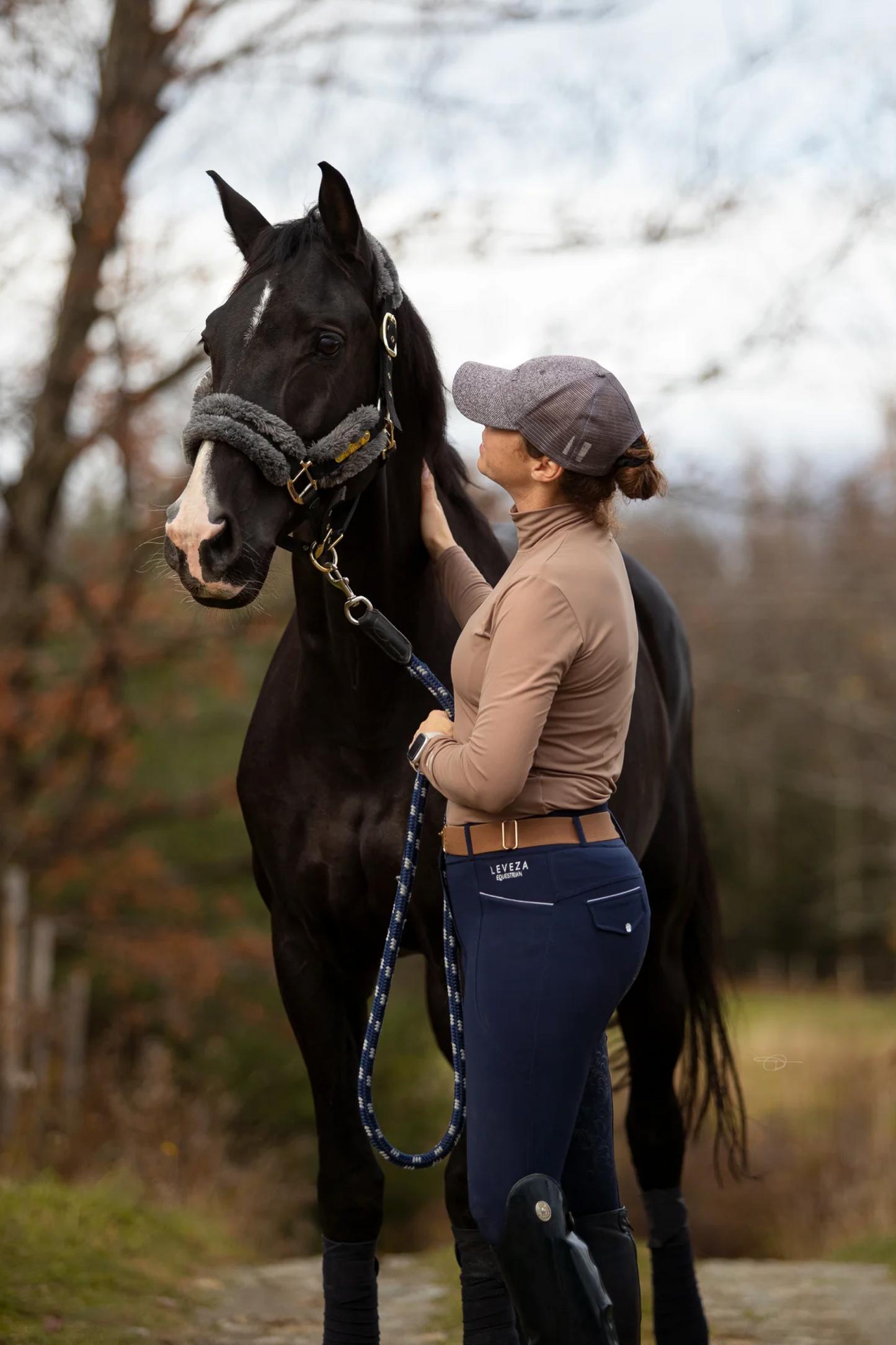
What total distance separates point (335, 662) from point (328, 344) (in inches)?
26.7

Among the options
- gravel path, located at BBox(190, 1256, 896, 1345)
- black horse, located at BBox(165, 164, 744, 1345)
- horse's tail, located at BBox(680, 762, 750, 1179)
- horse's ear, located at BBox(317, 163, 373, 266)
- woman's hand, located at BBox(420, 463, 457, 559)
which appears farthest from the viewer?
horse's tail, located at BBox(680, 762, 750, 1179)

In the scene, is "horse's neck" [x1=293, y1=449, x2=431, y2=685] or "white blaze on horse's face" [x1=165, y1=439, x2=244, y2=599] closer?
"white blaze on horse's face" [x1=165, y1=439, x2=244, y2=599]

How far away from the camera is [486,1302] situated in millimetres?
2664

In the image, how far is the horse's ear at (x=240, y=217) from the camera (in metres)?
2.83

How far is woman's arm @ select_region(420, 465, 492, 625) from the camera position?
280 cm

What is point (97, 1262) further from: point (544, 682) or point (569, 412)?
point (569, 412)

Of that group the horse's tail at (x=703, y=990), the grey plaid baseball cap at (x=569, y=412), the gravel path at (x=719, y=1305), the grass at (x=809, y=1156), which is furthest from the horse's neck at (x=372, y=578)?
the grass at (x=809, y=1156)

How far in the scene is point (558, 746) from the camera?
2.14m

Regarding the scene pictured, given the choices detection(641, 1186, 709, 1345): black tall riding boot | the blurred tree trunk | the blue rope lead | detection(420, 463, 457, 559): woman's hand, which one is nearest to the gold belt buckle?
the blue rope lead

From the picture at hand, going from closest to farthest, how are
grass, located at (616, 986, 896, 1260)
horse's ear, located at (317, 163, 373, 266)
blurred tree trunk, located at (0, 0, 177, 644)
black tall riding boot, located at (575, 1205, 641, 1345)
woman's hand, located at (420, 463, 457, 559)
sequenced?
black tall riding boot, located at (575, 1205, 641, 1345) → horse's ear, located at (317, 163, 373, 266) → woman's hand, located at (420, 463, 457, 559) → blurred tree trunk, located at (0, 0, 177, 644) → grass, located at (616, 986, 896, 1260)

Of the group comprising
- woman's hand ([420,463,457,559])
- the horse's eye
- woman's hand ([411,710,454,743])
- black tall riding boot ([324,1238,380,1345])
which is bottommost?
black tall riding boot ([324,1238,380,1345])

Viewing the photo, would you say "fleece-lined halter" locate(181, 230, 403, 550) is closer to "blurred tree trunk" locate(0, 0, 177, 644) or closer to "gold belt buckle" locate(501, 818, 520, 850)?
"gold belt buckle" locate(501, 818, 520, 850)

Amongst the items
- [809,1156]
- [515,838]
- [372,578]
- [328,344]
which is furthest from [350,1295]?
[809,1156]

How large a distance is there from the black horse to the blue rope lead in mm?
116
